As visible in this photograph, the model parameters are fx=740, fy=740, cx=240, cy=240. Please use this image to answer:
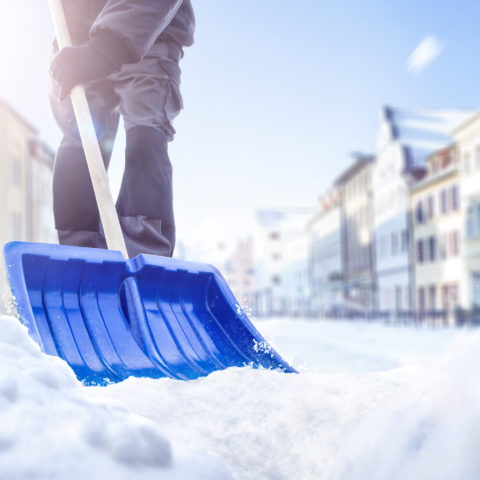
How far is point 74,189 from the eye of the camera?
8.56 ft

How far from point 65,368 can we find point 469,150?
24491 mm

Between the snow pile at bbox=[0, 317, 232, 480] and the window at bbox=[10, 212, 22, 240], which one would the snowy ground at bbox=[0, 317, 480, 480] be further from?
the window at bbox=[10, 212, 22, 240]

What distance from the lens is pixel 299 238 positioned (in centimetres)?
5488

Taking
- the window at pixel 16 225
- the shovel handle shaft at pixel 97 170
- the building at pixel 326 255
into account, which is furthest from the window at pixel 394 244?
the shovel handle shaft at pixel 97 170

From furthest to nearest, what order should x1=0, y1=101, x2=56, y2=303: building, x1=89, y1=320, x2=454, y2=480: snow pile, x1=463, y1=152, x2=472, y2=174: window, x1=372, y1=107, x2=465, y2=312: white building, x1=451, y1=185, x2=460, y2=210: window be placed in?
x1=372, y1=107, x2=465, y2=312: white building
x1=0, y1=101, x2=56, y2=303: building
x1=451, y1=185, x2=460, y2=210: window
x1=463, y1=152, x2=472, y2=174: window
x1=89, y1=320, x2=454, y2=480: snow pile

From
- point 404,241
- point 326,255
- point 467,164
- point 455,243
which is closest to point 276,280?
point 326,255

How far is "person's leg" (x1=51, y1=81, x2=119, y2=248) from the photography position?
8.56 feet

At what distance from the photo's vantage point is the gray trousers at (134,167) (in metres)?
2.61

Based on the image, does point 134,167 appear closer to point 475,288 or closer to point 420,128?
point 475,288

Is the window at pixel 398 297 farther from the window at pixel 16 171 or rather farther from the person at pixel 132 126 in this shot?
the person at pixel 132 126

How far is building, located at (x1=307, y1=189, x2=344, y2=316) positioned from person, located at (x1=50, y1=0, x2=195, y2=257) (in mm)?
35835

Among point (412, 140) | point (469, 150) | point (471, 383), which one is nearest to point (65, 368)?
point (471, 383)

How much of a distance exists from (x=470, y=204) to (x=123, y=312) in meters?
23.5

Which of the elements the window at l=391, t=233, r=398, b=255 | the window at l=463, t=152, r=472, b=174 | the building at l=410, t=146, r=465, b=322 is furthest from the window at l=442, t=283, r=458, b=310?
the window at l=391, t=233, r=398, b=255
